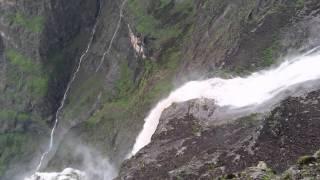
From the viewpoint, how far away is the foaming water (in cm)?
4303

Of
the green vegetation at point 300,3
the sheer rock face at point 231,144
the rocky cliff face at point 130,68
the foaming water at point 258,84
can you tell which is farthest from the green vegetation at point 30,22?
the sheer rock face at point 231,144

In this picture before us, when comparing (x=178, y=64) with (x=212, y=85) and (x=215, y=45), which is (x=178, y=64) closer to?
(x=215, y=45)

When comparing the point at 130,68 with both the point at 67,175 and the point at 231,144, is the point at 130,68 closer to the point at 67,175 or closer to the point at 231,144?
the point at 67,175

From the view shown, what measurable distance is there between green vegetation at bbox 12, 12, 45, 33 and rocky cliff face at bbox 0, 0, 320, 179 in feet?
0.45

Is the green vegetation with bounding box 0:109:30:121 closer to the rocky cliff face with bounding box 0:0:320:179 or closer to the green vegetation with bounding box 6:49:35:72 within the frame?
the rocky cliff face with bounding box 0:0:320:179

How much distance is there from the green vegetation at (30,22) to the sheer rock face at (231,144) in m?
43.4

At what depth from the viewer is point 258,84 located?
46.7 meters

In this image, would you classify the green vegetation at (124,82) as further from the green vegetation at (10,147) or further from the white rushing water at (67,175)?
the green vegetation at (10,147)

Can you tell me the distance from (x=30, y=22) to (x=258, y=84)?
45.7 meters

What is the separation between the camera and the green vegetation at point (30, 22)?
274ft

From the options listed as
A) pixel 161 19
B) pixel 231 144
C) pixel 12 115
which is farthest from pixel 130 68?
pixel 231 144

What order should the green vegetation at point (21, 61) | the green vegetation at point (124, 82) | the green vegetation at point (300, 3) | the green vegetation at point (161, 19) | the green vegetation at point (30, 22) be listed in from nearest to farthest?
the green vegetation at point (300, 3)
the green vegetation at point (161, 19)
the green vegetation at point (124, 82)
the green vegetation at point (30, 22)
the green vegetation at point (21, 61)

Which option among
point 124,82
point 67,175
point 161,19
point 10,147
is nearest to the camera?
point 67,175

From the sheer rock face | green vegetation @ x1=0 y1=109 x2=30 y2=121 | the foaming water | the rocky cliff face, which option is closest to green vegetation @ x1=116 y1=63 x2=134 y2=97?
the rocky cliff face
